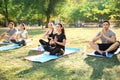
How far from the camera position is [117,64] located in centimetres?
637

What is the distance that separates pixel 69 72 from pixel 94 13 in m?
33.8

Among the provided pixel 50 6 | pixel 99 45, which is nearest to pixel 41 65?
pixel 99 45

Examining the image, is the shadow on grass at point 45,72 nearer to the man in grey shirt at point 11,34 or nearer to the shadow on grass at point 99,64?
the shadow on grass at point 99,64

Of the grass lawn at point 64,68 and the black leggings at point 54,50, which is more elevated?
the black leggings at point 54,50

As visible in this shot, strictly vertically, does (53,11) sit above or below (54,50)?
above

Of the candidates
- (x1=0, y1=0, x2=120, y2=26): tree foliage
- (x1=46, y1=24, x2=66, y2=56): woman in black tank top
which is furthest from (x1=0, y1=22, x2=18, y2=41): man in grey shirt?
(x1=0, y1=0, x2=120, y2=26): tree foliage

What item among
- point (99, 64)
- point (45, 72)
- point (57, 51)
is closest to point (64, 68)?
point (45, 72)

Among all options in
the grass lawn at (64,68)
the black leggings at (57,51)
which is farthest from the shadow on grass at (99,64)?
the black leggings at (57,51)

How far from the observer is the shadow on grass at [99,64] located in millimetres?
5461

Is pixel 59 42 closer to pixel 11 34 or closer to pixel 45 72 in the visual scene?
pixel 45 72

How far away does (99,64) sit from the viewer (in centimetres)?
642

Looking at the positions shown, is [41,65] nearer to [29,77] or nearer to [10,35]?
[29,77]

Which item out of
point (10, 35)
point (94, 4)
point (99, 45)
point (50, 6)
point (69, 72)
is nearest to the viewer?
point (69, 72)

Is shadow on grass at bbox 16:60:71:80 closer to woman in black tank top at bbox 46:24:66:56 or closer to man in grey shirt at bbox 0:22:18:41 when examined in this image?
woman in black tank top at bbox 46:24:66:56
